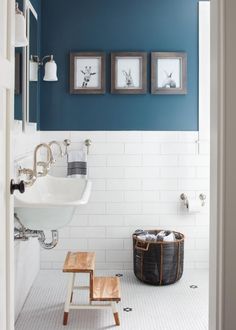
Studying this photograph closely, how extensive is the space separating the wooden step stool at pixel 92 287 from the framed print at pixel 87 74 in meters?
1.57

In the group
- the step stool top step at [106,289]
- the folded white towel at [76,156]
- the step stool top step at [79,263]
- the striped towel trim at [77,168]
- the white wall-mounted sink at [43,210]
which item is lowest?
the step stool top step at [106,289]

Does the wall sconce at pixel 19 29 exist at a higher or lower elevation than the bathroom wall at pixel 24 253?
higher

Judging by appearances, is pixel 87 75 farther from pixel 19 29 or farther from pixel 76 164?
pixel 19 29

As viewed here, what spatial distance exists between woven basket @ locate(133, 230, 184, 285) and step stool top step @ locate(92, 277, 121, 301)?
55cm

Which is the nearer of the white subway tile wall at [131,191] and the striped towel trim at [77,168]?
the striped towel trim at [77,168]

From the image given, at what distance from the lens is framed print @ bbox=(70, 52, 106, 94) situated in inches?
162

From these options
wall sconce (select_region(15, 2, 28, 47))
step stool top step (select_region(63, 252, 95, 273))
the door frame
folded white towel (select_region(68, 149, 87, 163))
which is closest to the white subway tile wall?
folded white towel (select_region(68, 149, 87, 163))

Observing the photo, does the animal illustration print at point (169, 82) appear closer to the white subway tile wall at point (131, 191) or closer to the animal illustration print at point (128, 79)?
the animal illustration print at point (128, 79)

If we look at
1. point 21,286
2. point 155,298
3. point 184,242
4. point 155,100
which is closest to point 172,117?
point 155,100

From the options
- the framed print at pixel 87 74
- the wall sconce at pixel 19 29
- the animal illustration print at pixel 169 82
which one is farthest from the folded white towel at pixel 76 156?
the wall sconce at pixel 19 29

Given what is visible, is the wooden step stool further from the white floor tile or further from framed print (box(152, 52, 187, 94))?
framed print (box(152, 52, 187, 94))

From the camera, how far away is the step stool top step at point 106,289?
2.99 meters

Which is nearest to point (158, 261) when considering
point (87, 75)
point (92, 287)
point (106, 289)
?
point (106, 289)

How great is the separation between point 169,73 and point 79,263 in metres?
1.94
